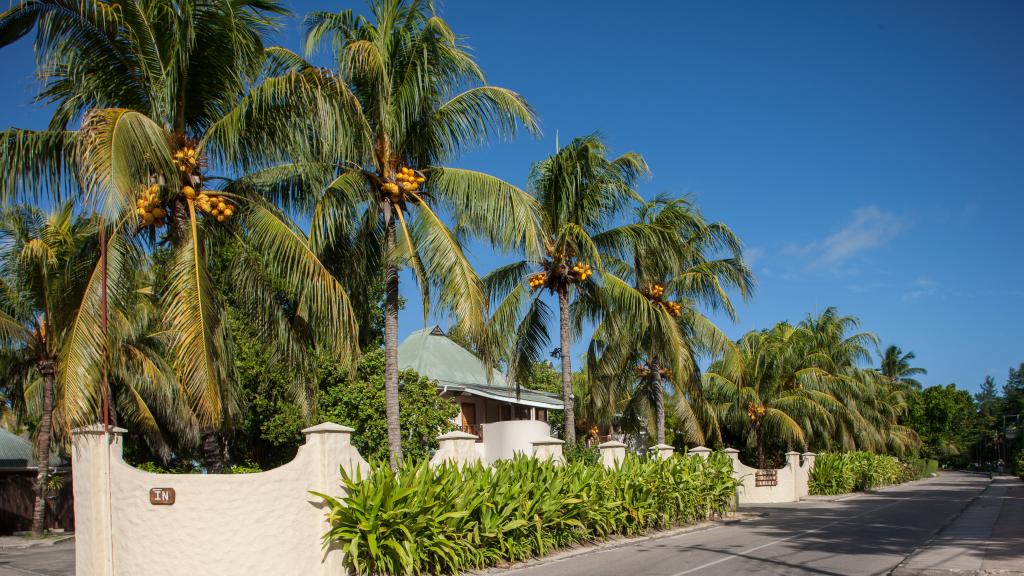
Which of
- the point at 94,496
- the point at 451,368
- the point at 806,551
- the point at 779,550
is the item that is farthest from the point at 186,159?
the point at 451,368

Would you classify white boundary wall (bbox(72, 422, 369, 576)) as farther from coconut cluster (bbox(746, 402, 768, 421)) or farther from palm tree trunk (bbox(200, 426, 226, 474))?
coconut cluster (bbox(746, 402, 768, 421))

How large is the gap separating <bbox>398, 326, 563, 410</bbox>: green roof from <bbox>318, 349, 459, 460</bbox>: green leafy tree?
362 centimetres

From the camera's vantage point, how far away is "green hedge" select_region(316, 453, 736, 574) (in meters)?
11.0

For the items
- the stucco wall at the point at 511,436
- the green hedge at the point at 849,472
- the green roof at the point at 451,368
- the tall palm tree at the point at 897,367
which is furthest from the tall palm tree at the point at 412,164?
the tall palm tree at the point at 897,367

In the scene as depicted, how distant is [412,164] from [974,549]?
12.4 m

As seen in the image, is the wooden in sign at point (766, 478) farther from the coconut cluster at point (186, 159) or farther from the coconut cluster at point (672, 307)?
the coconut cluster at point (186, 159)

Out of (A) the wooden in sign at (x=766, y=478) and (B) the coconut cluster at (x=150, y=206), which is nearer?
(B) the coconut cluster at (x=150, y=206)

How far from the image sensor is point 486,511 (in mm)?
12727

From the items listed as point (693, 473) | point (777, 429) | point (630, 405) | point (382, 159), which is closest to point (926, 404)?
point (777, 429)

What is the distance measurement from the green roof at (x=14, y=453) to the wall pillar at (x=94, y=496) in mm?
26618

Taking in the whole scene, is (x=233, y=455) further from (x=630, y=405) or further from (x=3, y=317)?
(x=630, y=405)

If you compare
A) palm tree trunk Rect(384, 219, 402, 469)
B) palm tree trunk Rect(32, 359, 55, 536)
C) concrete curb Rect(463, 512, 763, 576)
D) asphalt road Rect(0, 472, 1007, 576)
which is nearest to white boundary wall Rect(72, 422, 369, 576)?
palm tree trunk Rect(384, 219, 402, 469)

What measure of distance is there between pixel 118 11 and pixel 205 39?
1417mm

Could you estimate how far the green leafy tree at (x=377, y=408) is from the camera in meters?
23.9
